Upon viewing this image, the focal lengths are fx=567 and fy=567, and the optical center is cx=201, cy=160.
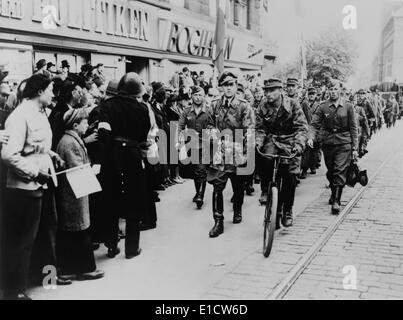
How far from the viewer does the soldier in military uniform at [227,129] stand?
7238 mm

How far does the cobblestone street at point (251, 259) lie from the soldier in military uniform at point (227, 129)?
405mm

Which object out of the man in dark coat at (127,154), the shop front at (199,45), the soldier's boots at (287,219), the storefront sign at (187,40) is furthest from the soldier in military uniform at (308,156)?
the shop front at (199,45)

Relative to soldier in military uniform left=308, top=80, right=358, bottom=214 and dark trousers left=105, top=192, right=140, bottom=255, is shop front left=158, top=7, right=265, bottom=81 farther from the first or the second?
dark trousers left=105, top=192, right=140, bottom=255

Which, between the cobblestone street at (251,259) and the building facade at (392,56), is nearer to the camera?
the cobblestone street at (251,259)

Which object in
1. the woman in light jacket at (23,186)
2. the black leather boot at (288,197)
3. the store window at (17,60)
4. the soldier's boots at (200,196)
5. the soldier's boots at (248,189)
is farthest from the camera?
the store window at (17,60)

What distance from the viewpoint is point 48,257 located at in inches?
209

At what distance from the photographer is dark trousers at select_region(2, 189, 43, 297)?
15.5ft

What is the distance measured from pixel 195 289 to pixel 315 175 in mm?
7719

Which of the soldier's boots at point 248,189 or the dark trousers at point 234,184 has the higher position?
the dark trousers at point 234,184

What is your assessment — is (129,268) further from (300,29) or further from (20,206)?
(300,29)

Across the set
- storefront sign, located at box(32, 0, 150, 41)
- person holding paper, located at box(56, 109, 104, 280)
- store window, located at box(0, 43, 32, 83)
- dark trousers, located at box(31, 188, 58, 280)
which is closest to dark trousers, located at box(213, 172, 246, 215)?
person holding paper, located at box(56, 109, 104, 280)

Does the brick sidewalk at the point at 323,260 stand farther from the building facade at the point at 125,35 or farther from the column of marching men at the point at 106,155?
the building facade at the point at 125,35

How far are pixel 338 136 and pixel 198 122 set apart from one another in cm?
221
